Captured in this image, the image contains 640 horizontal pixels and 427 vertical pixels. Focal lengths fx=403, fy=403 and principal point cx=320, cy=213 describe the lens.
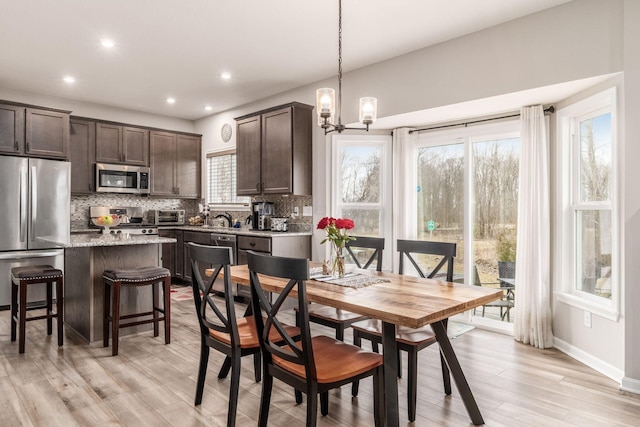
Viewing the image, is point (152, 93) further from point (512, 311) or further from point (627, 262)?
point (627, 262)

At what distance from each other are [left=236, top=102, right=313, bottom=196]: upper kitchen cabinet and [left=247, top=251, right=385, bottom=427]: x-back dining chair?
2.94 meters

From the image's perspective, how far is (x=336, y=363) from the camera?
195 cm

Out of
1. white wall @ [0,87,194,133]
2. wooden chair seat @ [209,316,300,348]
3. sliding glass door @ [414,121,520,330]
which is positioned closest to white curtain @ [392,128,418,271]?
sliding glass door @ [414,121,520,330]

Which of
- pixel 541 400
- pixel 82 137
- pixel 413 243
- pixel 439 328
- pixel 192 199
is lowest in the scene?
pixel 541 400

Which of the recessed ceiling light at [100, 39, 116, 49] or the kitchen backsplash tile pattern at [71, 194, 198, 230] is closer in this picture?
the recessed ceiling light at [100, 39, 116, 49]

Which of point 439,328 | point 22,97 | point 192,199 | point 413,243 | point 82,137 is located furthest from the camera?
point 192,199

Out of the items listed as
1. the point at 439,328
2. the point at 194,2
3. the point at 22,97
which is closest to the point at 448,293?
the point at 439,328

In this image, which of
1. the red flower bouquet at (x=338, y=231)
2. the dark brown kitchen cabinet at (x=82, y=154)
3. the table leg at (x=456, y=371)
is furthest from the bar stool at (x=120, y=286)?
the dark brown kitchen cabinet at (x=82, y=154)

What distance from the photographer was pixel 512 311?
156 inches

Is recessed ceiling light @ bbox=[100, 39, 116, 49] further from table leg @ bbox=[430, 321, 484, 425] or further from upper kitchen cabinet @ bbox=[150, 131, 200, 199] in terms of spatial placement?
table leg @ bbox=[430, 321, 484, 425]

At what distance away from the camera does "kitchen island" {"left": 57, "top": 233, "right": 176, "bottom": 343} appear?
11.6 ft

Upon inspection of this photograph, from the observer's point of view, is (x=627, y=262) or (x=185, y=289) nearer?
(x=627, y=262)

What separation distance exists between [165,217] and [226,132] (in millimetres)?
1699

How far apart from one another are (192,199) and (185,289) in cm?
Result: 180
